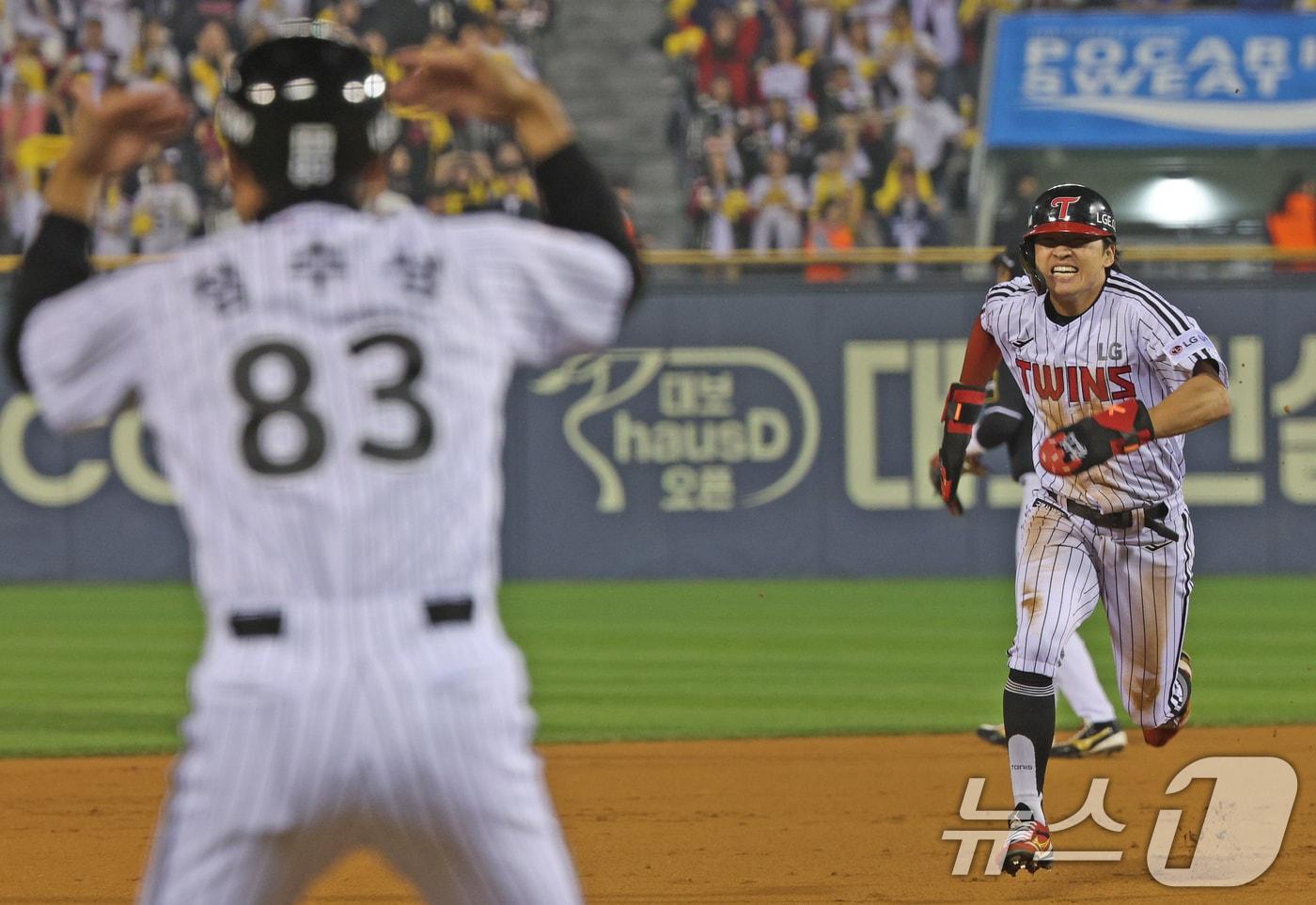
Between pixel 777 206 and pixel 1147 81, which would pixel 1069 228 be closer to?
pixel 777 206

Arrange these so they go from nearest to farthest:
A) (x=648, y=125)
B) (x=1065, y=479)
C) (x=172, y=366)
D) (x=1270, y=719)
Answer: (x=172, y=366) < (x=1065, y=479) < (x=1270, y=719) < (x=648, y=125)

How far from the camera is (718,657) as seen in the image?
12797mm

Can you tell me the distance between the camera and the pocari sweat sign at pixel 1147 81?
18.9m

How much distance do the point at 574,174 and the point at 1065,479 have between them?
396cm

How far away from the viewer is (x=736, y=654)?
12.9 meters

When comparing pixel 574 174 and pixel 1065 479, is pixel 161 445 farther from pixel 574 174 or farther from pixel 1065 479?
pixel 1065 479

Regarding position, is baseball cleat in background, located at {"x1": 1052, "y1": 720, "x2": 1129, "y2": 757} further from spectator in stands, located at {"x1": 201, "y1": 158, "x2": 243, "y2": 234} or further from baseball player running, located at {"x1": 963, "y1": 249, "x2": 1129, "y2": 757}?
spectator in stands, located at {"x1": 201, "y1": 158, "x2": 243, "y2": 234}

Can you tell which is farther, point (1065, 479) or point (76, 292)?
point (1065, 479)

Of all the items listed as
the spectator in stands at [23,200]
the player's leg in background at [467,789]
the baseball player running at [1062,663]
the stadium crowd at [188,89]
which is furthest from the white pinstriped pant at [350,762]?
the spectator in stands at [23,200]

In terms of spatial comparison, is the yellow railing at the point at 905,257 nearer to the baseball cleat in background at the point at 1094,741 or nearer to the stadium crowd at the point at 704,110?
the stadium crowd at the point at 704,110

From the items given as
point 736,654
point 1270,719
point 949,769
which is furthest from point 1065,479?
point 736,654

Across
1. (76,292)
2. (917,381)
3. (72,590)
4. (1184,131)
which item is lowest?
(72,590)

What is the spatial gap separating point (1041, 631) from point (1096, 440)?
2.74ft

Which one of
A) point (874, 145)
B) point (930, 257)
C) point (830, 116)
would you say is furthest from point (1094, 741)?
point (830, 116)
